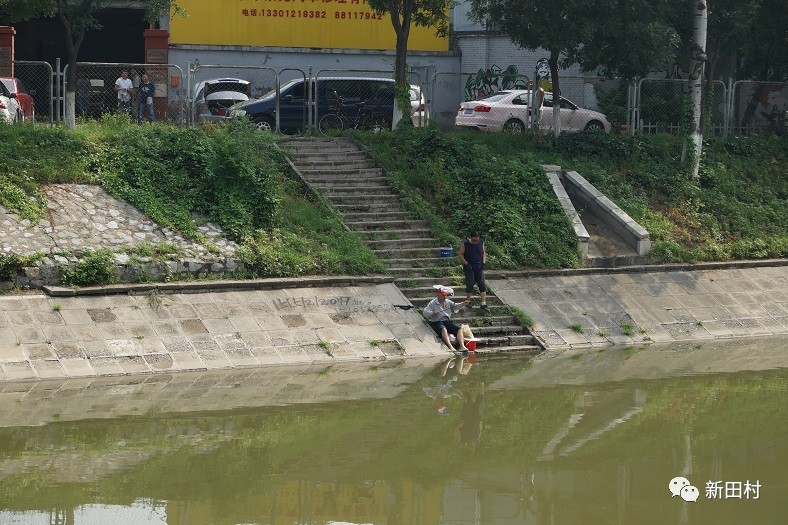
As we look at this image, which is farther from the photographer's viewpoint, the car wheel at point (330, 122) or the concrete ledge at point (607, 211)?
the car wheel at point (330, 122)

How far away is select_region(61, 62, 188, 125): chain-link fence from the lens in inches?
1035

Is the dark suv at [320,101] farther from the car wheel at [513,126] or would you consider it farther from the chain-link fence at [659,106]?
the chain-link fence at [659,106]

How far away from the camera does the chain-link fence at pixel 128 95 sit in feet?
86.3

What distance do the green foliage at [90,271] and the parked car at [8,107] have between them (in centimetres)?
501

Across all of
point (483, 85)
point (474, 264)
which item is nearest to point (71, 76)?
point (474, 264)

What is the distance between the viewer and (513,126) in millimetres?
30250

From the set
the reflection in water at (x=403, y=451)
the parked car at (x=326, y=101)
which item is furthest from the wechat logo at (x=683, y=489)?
the parked car at (x=326, y=101)

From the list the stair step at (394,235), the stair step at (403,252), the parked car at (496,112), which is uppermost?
the parked car at (496,112)

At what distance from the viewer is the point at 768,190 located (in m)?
28.6

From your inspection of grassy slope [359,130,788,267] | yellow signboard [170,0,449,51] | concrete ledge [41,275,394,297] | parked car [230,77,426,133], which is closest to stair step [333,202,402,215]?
grassy slope [359,130,788,267]

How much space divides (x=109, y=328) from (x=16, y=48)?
26261 millimetres

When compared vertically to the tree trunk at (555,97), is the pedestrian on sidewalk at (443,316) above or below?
below

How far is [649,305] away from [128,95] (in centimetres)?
1216

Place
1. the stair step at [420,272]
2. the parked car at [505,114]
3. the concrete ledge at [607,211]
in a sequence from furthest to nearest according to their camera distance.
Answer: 1. the parked car at [505,114]
2. the concrete ledge at [607,211]
3. the stair step at [420,272]
